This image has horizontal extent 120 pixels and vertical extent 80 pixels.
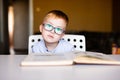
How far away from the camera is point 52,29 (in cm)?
100

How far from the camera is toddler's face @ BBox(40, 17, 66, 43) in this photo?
3.30 ft

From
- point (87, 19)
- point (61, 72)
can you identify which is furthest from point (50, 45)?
point (87, 19)

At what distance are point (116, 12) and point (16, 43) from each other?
3.35 metres

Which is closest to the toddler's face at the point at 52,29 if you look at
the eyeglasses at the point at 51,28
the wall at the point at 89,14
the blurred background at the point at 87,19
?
the eyeglasses at the point at 51,28

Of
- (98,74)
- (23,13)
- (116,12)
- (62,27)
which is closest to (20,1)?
(23,13)

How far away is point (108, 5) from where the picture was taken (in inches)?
212

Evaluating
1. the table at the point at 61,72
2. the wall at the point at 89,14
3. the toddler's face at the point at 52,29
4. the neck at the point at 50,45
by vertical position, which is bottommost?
the table at the point at 61,72

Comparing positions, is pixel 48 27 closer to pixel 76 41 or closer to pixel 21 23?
pixel 76 41

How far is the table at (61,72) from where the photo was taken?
60 cm

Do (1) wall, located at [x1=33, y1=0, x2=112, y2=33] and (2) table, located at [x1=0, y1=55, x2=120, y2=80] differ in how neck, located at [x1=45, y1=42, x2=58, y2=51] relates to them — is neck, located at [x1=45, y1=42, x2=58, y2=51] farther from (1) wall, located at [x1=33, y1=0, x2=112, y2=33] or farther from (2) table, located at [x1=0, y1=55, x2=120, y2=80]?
(1) wall, located at [x1=33, y1=0, x2=112, y2=33]

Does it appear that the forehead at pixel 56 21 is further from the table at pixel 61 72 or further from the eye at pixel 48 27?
the table at pixel 61 72

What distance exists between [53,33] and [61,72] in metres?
0.37

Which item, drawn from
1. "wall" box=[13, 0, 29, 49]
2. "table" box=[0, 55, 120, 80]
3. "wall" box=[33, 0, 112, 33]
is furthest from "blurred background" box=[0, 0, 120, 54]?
"table" box=[0, 55, 120, 80]

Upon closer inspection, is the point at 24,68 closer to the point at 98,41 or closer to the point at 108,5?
the point at 98,41
